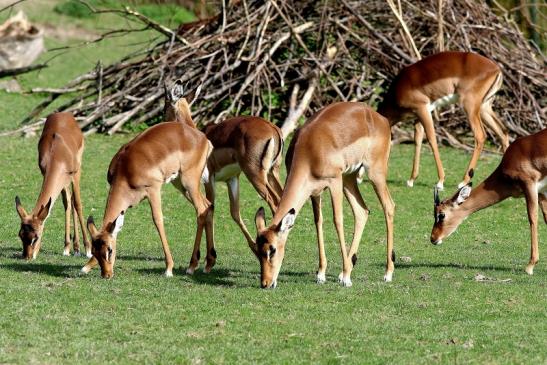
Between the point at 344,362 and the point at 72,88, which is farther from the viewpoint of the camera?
the point at 72,88

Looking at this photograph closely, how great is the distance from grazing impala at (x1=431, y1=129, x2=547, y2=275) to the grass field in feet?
1.21

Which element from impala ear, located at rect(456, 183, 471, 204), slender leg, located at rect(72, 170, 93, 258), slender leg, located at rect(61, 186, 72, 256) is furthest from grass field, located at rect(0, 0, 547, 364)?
impala ear, located at rect(456, 183, 471, 204)

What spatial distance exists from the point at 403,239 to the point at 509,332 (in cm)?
468

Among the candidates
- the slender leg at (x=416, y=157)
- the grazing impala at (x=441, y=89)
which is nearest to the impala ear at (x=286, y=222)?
the grazing impala at (x=441, y=89)

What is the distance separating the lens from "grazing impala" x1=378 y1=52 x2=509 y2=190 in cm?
1361

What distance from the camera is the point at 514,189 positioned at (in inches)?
392

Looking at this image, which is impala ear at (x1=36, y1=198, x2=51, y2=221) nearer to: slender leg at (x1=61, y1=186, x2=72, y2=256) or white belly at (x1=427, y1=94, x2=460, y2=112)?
slender leg at (x1=61, y1=186, x2=72, y2=256)

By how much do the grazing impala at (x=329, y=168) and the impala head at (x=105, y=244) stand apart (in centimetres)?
109

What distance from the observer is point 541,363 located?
20.4 ft

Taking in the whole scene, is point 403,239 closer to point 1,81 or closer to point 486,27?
point 486,27

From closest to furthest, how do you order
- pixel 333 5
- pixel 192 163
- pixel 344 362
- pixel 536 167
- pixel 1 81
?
1. pixel 344 362
2. pixel 192 163
3. pixel 536 167
4. pixel 333 5
5. pixel 1 81

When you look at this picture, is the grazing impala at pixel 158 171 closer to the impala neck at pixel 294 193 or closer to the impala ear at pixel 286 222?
the impala neck at pixel 294 193

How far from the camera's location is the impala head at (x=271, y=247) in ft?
26.2

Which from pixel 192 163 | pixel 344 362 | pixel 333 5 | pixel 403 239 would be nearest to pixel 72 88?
pixel 333 5
